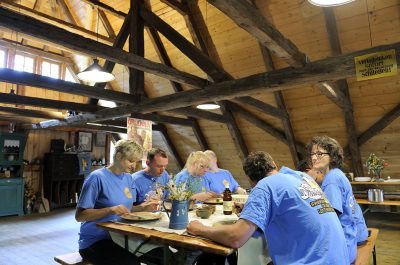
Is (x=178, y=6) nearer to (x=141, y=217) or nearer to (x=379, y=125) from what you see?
(x=379, y=125)

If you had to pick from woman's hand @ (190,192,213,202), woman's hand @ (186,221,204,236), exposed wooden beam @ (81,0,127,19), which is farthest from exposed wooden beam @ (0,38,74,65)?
woman's hand @ (186,221,204,236)

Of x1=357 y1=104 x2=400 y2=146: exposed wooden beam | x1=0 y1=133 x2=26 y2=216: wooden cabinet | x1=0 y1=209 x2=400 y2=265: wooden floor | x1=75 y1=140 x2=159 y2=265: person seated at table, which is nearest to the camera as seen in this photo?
x1=75 y1=140 x2=159 y2=265: person seated at table

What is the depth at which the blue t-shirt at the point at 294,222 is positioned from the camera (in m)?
1.52

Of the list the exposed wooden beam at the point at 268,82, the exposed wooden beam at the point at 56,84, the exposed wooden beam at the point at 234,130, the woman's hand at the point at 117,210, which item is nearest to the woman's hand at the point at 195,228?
the woman's hand at the point at 117,210

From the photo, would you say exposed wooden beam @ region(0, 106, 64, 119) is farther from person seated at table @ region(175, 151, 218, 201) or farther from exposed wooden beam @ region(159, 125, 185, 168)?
person seated at table @ region(175, 151, 218, 201)

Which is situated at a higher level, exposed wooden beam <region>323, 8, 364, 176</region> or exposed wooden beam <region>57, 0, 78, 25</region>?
exposed wooden beam <region>57, 0, 78, 25</region>

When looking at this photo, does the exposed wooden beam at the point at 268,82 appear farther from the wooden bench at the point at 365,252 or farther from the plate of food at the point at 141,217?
the plate of food at the point at 141,217

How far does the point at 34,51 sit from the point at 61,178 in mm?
3534

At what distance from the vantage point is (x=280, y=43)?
3090mm

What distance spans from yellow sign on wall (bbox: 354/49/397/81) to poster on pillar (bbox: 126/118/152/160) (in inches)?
139

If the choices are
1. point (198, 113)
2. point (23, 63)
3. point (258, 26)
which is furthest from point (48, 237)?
point (23, 63)

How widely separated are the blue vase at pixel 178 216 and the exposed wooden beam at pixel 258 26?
4.85 ft

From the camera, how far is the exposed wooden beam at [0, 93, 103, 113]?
4848mm

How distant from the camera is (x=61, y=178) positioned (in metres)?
8.23
